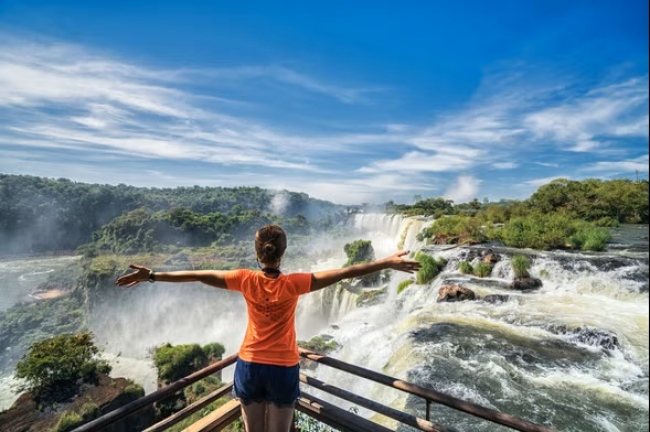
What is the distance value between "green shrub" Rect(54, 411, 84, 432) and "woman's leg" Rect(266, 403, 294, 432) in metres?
8.77

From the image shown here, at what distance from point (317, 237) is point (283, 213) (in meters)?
14.5

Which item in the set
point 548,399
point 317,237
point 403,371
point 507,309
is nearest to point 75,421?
point 403,371

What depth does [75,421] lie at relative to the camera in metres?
7.33

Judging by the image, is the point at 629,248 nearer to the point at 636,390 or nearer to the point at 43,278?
the point at 636,390

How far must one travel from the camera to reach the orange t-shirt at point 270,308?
151 cm

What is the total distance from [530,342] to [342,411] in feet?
24.2

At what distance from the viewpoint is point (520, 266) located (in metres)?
10.7

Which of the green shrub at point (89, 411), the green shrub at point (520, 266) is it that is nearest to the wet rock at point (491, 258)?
the green shrub at point (520, 266)

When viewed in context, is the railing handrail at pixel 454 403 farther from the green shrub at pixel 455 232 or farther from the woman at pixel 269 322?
the green shrub at pixel 455 232

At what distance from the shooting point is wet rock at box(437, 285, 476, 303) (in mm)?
10094

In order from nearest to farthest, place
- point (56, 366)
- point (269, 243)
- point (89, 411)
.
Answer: point (269, 243) → point (89, 411) → point (56, 366)

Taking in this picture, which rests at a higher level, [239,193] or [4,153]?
[239,193]

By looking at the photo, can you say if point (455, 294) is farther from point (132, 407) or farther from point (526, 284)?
point (132, 407)

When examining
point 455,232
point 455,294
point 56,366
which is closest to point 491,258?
point 455,294
